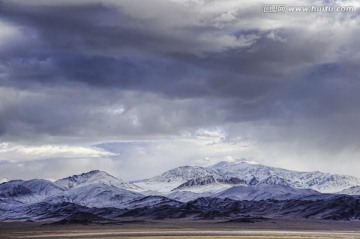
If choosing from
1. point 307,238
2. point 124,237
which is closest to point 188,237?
point 124,237

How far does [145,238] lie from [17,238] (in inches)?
1372

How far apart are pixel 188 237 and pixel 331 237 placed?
37190mm

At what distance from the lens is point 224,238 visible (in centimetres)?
14812

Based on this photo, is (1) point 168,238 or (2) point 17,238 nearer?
(1) point 168,238

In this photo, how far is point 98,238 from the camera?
154 meters

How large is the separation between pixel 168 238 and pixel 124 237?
14.2 meters

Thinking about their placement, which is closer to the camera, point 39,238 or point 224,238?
point 224,238

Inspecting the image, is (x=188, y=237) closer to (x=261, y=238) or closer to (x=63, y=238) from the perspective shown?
(x=261, y=238)

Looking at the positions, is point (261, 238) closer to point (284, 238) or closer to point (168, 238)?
point (284, 238)

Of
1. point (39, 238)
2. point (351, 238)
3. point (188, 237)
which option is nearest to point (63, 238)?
point (39, 238)

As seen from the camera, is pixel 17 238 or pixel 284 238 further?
pixel 17 238

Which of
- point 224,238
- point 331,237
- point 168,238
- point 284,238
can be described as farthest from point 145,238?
point 331,237

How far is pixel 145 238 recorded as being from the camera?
153 m

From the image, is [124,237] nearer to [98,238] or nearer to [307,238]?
[98,238]
